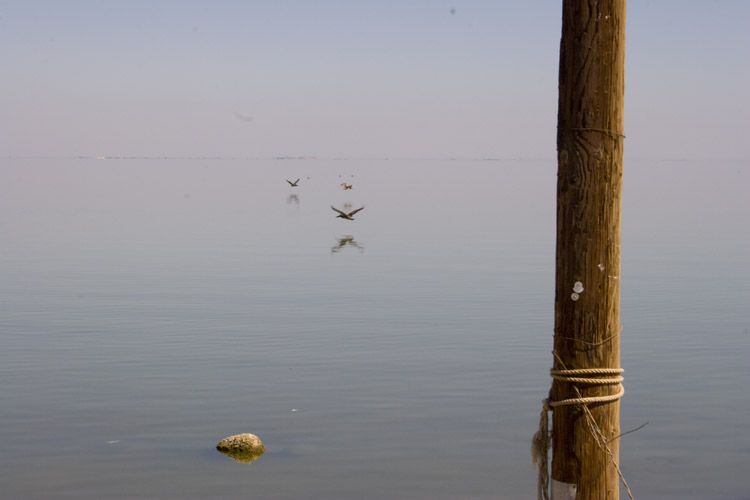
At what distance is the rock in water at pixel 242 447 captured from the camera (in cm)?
1301

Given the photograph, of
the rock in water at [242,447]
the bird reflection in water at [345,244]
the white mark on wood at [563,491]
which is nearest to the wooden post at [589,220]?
the white mark on wood at [563,491]

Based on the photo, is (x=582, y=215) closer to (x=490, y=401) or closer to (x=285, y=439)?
(x=285, y=439)

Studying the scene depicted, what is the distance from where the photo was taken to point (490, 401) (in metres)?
15.8

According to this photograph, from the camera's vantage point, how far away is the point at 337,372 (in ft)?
58.7

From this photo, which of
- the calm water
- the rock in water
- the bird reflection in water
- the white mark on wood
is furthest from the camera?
the bird reflection in water

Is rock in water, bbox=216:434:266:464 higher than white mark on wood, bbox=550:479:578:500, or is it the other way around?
white mark on wood, bbox=550:479:578:500

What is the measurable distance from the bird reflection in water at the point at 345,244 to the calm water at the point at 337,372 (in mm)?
2910

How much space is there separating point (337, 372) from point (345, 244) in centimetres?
2870

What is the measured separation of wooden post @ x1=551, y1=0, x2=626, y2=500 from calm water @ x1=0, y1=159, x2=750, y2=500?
588cm

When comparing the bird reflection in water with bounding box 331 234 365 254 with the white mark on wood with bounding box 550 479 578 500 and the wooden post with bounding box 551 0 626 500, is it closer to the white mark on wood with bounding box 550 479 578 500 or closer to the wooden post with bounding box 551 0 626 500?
the white mark on wood with bounding box 550 479 578 500

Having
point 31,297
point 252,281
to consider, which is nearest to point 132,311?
point 31,297

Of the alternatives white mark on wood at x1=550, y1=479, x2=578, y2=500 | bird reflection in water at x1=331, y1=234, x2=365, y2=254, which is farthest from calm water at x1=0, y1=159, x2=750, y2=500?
white mark on wood at x1=550, y1=479, x2=578, y2=500

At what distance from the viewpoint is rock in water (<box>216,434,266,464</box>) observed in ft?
42.7

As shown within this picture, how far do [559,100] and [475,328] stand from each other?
16.5 meters
